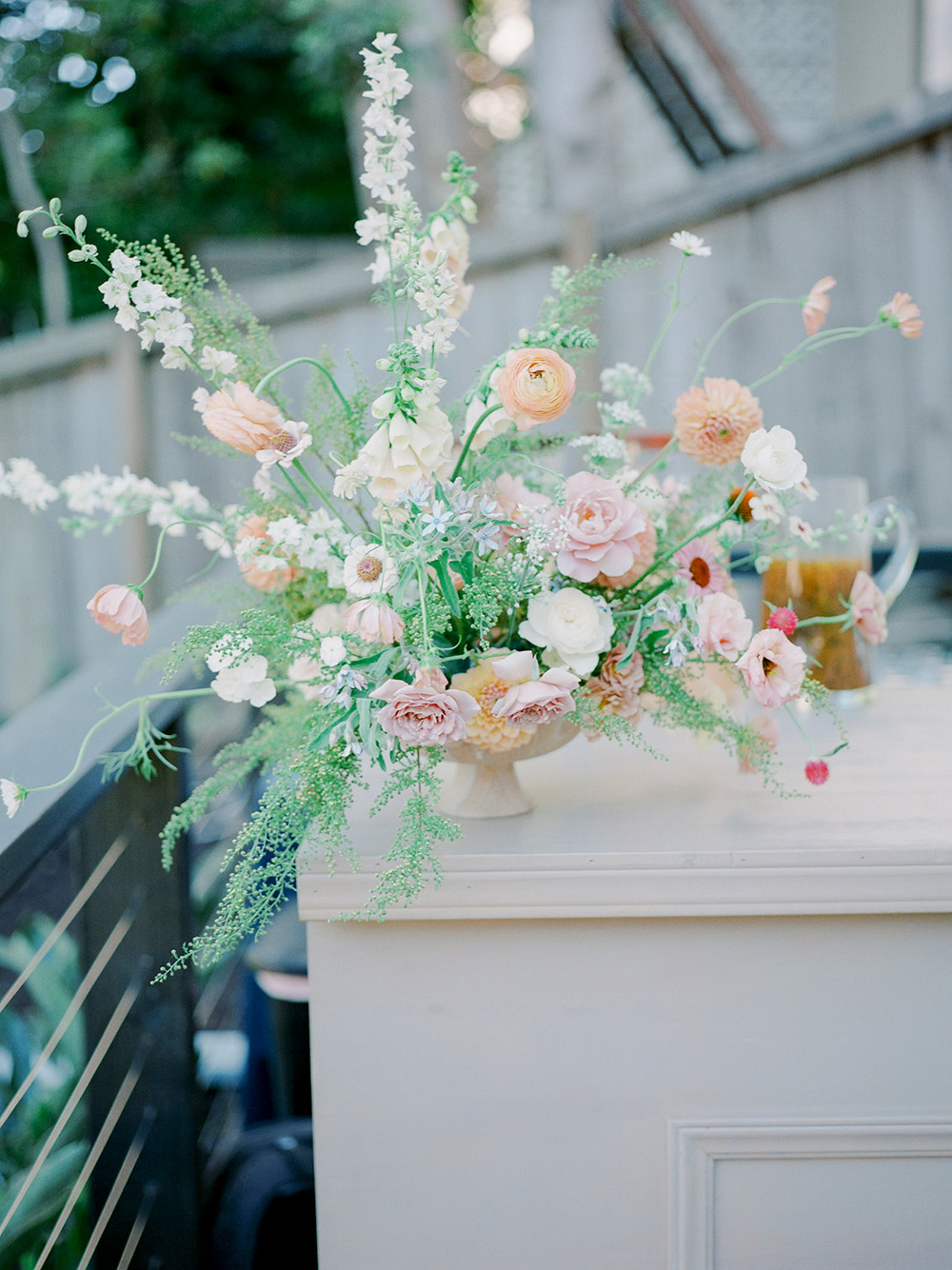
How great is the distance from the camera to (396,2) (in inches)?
157

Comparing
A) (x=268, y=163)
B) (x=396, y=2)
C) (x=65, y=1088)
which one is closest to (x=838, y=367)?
(x=65, y=1088)

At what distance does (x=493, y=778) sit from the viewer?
826 mm

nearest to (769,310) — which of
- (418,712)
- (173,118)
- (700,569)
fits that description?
(700,569)

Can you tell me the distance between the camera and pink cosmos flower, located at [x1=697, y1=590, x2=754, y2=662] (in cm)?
72

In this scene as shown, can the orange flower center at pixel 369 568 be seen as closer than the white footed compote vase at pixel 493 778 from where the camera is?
Yes

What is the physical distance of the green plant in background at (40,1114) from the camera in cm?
104

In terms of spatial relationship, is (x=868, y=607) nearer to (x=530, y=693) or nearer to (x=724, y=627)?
(x=724, y=627)

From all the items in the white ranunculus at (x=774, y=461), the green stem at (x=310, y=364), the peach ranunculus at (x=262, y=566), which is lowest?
the peach ranunculus at (x=262, y=566)

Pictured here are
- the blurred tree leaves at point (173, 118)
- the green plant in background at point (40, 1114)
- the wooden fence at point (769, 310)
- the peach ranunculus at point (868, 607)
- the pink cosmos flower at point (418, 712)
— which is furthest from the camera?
the blurred tree leaves at point (173, 118)

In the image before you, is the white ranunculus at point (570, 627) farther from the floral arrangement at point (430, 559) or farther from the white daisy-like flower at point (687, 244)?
the white daisy-like flower at point (687, 244)

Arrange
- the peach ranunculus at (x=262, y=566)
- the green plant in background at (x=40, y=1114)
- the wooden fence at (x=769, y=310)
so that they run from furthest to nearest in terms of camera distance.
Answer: the wooden fence at (x=769, y=310), the green plant in background at (x=40, y=1114), the peach ranunculus at (x=262, y=566)

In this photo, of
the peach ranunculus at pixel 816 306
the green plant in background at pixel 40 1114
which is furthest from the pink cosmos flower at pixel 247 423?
the green plant in background at pixel 40 1114

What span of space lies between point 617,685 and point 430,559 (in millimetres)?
182

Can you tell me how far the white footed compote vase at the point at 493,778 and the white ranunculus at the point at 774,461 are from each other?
23 cm
